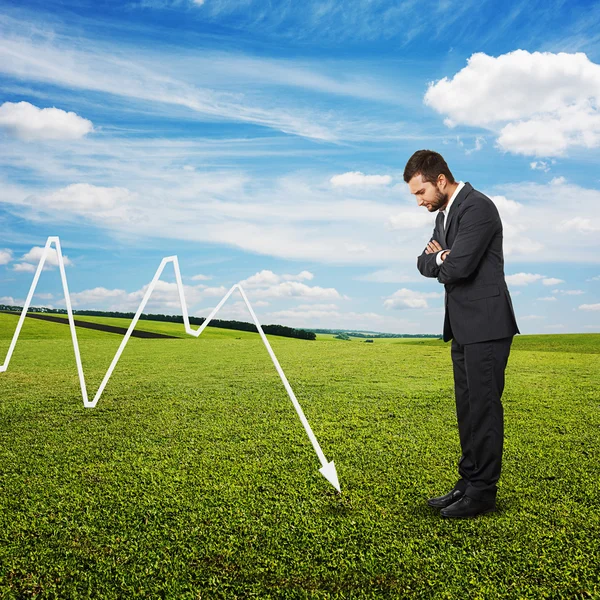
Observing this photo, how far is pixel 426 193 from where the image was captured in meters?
3.34

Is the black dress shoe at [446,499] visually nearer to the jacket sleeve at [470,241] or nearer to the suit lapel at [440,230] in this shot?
the jacket sleeve at [470,241]

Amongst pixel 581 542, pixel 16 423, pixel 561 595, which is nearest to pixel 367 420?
pixel 581 542

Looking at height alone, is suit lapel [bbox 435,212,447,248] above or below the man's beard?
below

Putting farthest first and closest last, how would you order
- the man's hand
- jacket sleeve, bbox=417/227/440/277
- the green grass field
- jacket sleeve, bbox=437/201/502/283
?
the man's hand → jacket sleeve, bbox=417/227/440/277 → jacket sleeve, bbox=437/201/502/283 → the green grass field

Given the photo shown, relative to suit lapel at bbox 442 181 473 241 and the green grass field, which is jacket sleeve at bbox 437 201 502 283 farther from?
A: the green grass field

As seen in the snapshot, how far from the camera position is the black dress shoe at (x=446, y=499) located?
331 centimetres

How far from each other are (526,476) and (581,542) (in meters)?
1.13

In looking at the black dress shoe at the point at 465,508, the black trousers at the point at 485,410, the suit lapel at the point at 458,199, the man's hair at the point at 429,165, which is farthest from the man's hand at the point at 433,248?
the black dress shoe at the point at 465,508

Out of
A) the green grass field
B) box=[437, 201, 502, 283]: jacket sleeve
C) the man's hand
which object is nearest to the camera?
the green grass field

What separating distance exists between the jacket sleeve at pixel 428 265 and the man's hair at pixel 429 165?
1.53 ft

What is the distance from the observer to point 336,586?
7.88 feet

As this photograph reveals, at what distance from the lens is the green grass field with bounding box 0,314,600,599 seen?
2508 mm

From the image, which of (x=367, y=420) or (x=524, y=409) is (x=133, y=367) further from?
(x=524, y=409)

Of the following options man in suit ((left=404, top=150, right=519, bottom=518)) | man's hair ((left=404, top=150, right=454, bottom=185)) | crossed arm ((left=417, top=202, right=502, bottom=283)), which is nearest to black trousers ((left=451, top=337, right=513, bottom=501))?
man in suit ((left=404, top=150, right=519, bottom=518))
